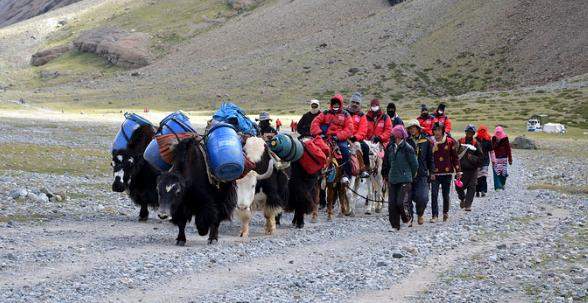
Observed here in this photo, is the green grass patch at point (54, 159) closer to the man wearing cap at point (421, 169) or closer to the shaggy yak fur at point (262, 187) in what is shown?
the shaggy yak fur at point (262, 187)

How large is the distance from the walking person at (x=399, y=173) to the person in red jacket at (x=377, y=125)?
2885mm

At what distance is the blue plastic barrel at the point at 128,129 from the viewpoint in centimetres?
1560

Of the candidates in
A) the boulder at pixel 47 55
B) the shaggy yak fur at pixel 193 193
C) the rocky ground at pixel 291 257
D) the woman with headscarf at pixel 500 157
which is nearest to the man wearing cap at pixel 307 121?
the rocky ground at pixel 291 257

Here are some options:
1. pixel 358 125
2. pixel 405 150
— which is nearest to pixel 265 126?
pixel 358 125

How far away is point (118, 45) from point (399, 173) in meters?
121

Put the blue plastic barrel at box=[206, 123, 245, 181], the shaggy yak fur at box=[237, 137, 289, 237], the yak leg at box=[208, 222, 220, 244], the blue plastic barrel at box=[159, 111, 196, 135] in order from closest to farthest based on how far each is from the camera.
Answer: the blue plastic barrel at box=[206, 123, 245, 181] < the yak leg at box=[208, 222, 220, 244] < the blue plastic barrel at box=[159, 111, 196, 135] < the shaggy yak fur at box=[237, 137, 289, 237]

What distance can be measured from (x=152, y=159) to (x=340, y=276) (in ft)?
14.8

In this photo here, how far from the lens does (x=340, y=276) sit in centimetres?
1018

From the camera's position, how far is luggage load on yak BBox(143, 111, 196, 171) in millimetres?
13086

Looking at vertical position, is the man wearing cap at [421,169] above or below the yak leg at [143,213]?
above

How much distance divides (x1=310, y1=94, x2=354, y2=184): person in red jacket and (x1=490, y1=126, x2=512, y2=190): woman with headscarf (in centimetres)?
733

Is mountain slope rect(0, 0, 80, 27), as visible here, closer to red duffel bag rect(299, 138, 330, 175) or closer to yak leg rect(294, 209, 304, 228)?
red duffel bag rect(299, 138, 330, 175)

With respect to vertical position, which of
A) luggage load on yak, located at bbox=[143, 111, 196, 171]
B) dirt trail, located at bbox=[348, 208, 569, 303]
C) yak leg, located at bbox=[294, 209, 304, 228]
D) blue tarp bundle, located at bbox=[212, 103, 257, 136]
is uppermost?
blue tarp bundle, located at bbox=[212, 103, 257, 136]

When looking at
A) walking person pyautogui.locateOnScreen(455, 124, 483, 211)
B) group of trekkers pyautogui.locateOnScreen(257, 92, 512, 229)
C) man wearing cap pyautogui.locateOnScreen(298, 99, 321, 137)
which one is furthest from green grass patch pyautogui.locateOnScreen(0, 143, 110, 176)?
walking person pyautogui.locateOnScreen(455, 124, 483, 211)
